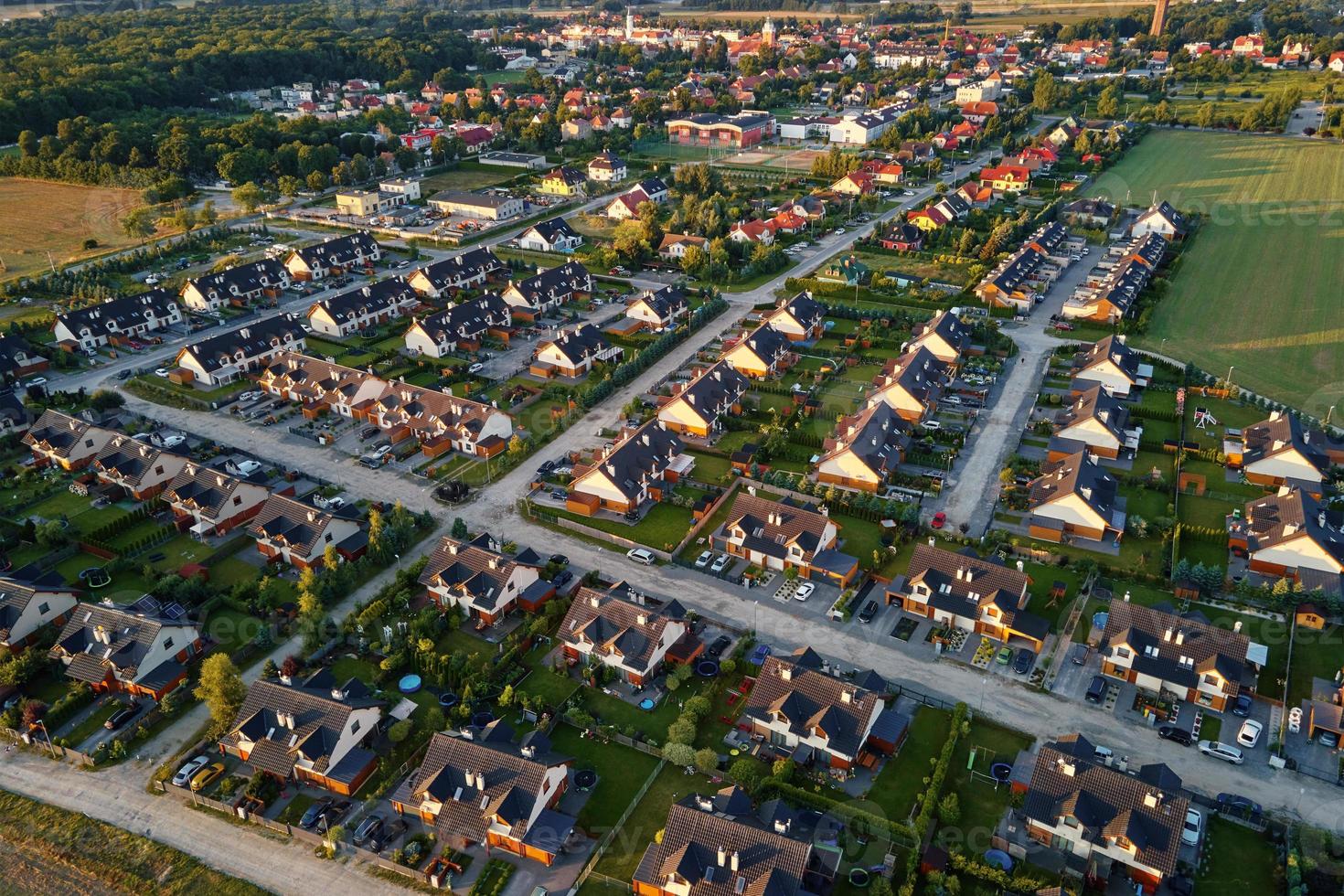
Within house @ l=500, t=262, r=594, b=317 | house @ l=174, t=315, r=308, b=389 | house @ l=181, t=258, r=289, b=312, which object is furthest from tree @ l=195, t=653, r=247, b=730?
house @ l=181, t=258, r=289, b=312

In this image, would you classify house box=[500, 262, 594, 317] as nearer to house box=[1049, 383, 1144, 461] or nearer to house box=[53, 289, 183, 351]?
house box=[53, 289, 183, 351]

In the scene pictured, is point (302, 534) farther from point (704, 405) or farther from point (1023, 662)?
point (1023, 662)

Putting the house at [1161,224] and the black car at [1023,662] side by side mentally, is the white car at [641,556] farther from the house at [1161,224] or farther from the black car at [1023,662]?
the house at [1161,224]

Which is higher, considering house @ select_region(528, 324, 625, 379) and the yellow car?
house @ select_region(528, 324, 625, 379)

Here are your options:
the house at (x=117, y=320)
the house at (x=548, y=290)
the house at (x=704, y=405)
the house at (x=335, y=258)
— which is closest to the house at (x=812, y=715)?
the house at (x=704, y=405)

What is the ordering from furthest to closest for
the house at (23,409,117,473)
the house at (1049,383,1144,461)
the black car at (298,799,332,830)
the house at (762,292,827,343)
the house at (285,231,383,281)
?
1. the house at (285,231,383,281)
2. the house at (762,292,827,343)
3. the house at (23,409,117,473)
4. the house at (1049,383,1144,461)
5. the black car at (298,799,332,830)

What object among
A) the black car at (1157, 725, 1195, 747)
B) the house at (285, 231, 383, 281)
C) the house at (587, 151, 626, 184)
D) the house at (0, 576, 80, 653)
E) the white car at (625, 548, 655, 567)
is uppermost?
the house at (587, 151, 626, 184)
